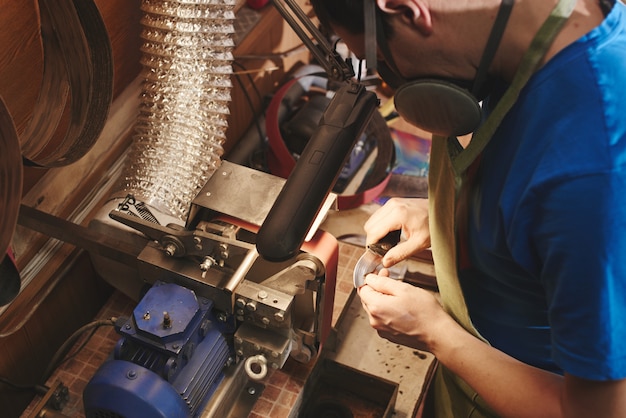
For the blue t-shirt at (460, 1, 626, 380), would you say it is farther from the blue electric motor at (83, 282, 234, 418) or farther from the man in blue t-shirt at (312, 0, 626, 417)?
the blue electric motor at (83, 282, 234, 418)

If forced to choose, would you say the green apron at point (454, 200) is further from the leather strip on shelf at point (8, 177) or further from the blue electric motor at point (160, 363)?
the leather strip on shelf at point (8, 177)

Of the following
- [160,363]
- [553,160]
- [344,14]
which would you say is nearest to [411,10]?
[344,14]

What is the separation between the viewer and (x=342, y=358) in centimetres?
143

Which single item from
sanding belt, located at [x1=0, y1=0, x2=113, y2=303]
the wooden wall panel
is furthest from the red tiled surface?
sanding belt, located at [x1=0, y1=0, x2=113, y2=303]

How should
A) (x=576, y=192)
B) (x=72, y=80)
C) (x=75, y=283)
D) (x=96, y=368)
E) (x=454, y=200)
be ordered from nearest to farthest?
(x=576, y=192) < (x=454, y=200) < (x=72, y=80) < (x=96, y=368) < (x=75, y=283)

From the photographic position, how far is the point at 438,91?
0.79 m

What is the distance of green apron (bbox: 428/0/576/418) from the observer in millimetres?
726

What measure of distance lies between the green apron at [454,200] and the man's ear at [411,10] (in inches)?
4.9

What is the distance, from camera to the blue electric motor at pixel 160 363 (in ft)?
3.31

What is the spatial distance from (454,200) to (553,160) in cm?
24

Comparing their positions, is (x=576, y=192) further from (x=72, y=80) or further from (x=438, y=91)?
(x=72, y=80)

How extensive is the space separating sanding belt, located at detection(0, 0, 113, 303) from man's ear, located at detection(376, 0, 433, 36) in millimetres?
609

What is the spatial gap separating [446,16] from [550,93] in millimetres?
148

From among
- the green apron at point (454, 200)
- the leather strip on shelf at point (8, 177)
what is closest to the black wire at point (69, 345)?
the leather strip on shelf at point (8, 177)
